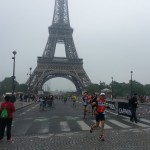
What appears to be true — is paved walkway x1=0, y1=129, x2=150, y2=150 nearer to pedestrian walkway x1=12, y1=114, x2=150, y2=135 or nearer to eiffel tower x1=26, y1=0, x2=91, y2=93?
pedestrian walkway x1=12, y1=114, x2=150, y2=135

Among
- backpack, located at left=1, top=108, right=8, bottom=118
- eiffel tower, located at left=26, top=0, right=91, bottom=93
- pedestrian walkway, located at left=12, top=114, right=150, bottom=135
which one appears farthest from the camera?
eiffel tower, located at left=26, top=0, right=91, bottom=93

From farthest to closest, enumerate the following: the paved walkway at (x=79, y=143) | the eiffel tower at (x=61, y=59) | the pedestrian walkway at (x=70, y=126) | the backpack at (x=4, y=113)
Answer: the eiffel tower at (x=61, y=59) → the pedestrian walkway at (x=70, y=126) → the backpack at (x=4, y=113) → the paved walkway at (x=79, y=143)

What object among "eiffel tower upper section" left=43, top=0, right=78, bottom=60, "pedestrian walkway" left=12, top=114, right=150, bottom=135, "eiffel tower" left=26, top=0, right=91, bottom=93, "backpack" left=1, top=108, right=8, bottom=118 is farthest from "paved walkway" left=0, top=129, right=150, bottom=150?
"eiffel tower upper section" left=43, top=0, right=78, bottom=60

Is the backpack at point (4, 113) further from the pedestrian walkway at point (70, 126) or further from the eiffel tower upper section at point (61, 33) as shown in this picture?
the eiffel tower upper section at point (61, 33)

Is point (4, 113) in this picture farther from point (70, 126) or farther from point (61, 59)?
point (61, 59)

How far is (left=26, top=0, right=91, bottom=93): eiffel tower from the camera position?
370ft

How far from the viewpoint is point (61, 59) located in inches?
4707

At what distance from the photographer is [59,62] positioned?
117 metres

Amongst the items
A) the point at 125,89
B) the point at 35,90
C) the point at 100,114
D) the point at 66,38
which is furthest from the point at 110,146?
the point at 125,89

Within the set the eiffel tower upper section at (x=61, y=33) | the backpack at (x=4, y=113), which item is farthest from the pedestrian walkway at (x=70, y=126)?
the eiffel tower upper section at (x=61, y=33)

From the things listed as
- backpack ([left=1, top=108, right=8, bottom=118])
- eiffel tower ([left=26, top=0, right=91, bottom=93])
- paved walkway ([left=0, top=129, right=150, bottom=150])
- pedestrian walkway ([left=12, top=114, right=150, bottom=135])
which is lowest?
paved walkway ([left=0, top=129, right=150, bottom=150])

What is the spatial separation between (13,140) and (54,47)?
10438cm

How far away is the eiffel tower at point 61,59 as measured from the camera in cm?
11288

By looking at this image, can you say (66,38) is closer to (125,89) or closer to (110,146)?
(125,89)
